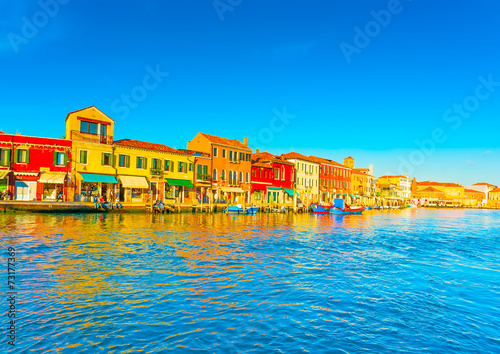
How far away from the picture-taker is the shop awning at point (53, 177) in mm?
34875

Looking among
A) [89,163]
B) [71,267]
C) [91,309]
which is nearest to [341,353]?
[91,309]

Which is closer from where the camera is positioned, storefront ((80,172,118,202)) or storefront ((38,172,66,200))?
storefront ((38,172,66,200))

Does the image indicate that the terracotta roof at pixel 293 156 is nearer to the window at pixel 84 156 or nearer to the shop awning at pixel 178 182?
the shop awning at pixel 178 182

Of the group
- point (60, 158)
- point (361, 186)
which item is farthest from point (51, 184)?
point (361, 186)

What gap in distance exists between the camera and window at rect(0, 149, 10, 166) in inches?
1339

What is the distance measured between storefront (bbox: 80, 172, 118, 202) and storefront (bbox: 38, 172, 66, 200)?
74.6 inches

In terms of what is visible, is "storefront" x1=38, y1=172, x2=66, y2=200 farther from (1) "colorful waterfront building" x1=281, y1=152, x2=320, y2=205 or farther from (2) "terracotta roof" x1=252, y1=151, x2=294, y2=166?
(1) "colorful waterfront building" x1=281, y1=152, x2=320, y2=205

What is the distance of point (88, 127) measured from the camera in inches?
1518

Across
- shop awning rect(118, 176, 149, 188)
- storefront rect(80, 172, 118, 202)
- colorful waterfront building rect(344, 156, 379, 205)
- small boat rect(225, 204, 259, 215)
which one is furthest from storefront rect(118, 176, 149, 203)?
colorful waterfront building rect(344, 156, 379, 205)

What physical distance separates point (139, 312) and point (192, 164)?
3921 cm

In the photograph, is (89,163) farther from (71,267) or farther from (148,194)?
(71,267)

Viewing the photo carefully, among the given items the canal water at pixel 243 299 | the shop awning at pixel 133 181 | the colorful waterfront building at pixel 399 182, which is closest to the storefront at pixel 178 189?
the shop awning at pixel 133 181

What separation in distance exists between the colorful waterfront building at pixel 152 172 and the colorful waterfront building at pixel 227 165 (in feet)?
12.6

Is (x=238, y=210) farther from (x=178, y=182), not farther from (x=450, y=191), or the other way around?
(x=450, y=191)
